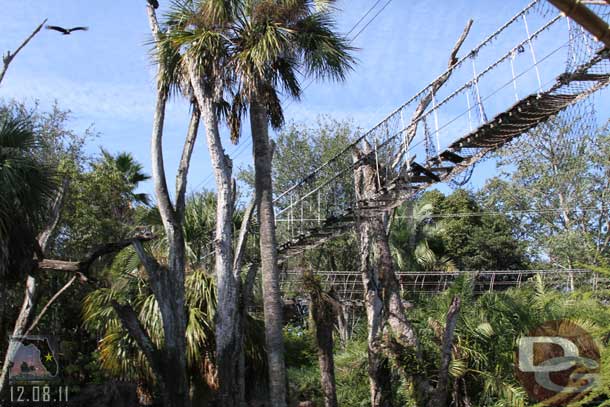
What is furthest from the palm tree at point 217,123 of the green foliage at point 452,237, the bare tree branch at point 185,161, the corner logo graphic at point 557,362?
the green foliage at point 452,237

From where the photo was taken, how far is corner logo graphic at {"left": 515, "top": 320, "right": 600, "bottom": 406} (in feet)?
29.8

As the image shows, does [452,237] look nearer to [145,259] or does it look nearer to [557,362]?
[557,362]

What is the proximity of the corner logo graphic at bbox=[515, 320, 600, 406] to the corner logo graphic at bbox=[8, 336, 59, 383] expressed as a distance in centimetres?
865

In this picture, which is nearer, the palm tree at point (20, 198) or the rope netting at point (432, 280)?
the palm tree at point (20, 198)

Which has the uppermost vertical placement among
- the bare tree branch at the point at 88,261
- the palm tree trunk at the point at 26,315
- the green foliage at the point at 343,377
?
the bare tree branch at the point at 88,261

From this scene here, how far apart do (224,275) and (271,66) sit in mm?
3356

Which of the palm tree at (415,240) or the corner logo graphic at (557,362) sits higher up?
the palm tree at (415,240)

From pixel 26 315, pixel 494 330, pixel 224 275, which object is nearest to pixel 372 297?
pixel 494 330

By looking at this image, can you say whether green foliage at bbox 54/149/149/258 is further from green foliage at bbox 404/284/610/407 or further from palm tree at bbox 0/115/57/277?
green foliage at bbox 404/284/610/407

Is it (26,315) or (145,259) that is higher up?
(145,259)

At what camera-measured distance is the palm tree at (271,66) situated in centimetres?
1016

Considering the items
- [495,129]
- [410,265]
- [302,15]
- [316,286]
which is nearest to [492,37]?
[495,129]

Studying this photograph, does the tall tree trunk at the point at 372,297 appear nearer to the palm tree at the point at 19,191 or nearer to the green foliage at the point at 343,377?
the green foliage at the point at 343,377

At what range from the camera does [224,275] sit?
1059 cm
